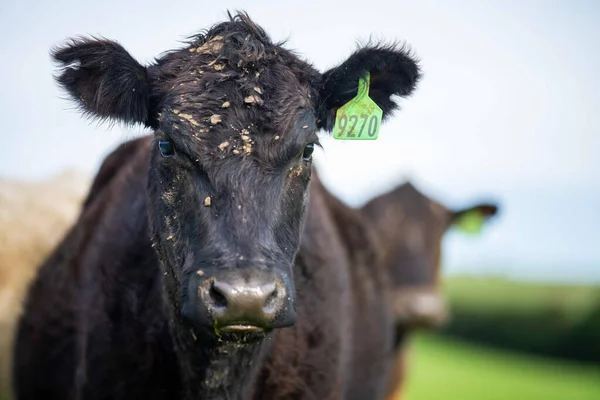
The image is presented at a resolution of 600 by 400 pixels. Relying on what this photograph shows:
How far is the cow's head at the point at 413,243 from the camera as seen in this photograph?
32.7ft

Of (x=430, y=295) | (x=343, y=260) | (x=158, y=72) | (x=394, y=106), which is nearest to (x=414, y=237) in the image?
(x=430, y=295)

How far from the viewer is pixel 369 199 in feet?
37.8

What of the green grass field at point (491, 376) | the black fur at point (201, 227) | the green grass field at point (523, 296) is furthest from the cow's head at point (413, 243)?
the green grass field at point (523, 296)

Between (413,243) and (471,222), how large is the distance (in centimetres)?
137

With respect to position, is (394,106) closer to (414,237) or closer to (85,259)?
(85,259)

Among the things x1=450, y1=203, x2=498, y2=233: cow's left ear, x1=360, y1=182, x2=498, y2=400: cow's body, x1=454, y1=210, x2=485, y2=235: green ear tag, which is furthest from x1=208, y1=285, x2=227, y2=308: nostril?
x1=454, y1=210, x2=485, y2=235: green ear tag

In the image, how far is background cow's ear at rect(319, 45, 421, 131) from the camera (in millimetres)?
4094

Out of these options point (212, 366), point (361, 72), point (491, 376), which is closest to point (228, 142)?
point (361, 72)

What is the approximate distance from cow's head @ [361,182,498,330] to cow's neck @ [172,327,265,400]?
20.3ft

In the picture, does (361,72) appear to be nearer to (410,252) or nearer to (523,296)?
(410,252)

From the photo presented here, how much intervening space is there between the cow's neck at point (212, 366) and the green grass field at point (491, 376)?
28.0 feet

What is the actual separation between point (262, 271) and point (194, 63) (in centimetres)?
127

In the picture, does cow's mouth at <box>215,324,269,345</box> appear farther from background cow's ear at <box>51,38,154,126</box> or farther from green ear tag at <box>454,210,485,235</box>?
green ear tag at <box>454,210,485,235</box>

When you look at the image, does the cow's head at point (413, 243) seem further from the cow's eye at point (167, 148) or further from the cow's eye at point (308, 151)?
the cow's eye at point (167, 148)
